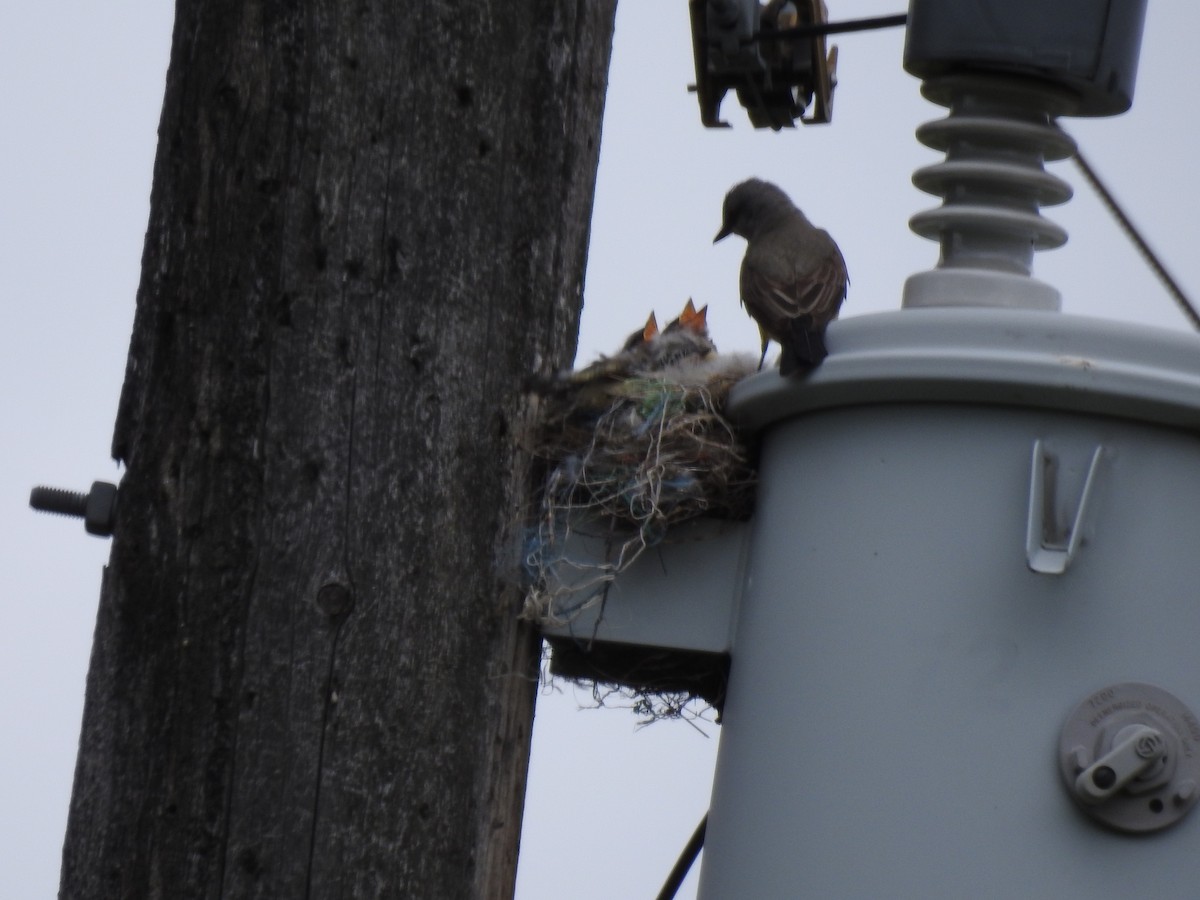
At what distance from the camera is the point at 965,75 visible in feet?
10.0

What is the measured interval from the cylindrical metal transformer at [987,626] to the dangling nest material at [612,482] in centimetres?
→ 36

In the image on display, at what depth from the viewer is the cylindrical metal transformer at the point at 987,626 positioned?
259 centimetres

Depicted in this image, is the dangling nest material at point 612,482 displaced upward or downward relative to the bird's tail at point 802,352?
downward

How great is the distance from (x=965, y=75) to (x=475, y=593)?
126 cm

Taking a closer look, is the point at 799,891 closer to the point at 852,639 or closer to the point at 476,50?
the point at 852,639

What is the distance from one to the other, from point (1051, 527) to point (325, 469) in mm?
1141

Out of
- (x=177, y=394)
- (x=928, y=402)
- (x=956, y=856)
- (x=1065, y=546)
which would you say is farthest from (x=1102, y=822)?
(x=177, y=394)

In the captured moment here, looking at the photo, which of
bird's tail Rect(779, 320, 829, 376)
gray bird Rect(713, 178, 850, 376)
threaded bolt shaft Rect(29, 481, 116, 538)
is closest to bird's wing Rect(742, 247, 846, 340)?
gray bird Rect(713, 178, 850, 376)

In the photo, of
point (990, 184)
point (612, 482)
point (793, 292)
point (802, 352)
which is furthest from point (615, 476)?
point (990, 184)

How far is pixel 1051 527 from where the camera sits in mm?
2617

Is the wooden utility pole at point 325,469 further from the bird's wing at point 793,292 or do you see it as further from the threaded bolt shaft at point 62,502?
the bird's wing at point 793,292

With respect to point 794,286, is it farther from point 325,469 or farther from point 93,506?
point 93,506

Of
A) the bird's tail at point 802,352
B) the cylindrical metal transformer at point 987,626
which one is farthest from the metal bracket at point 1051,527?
the bird's tail at point 802,352

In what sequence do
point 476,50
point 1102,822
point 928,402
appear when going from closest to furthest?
point 1102,822
point 928,402
point 476,50
